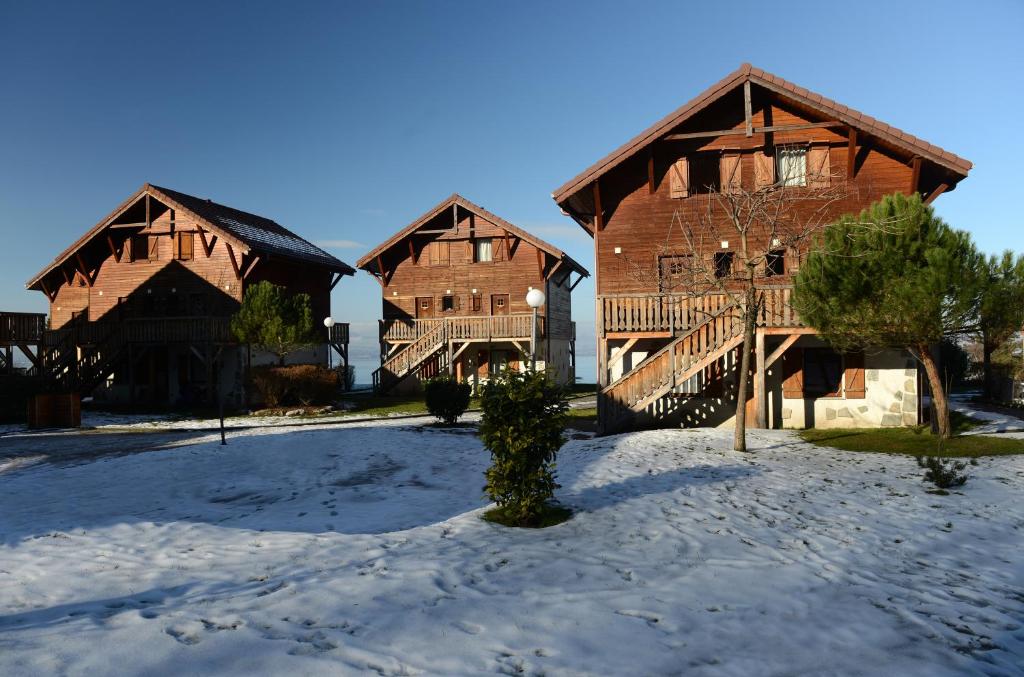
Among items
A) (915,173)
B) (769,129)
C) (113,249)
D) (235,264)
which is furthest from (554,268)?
(113,249)

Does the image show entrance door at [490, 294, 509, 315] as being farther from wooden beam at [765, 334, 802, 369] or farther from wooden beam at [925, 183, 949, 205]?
wooden beam at [925, 183, 949, 205]

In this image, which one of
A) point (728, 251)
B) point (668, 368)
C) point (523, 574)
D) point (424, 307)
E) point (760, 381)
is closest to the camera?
point (523, 574)

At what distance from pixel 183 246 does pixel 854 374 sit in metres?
29.3

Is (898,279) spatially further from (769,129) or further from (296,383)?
(296,383)

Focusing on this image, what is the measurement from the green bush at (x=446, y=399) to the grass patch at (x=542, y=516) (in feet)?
35.1

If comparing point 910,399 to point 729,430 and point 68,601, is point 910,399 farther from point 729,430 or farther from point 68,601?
point 68,601

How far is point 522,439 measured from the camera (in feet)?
29.0

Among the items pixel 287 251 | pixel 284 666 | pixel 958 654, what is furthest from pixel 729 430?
pixel 287 251

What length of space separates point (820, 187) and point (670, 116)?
16.2 ft

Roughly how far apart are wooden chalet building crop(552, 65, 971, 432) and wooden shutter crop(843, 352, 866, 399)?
1.1 inches

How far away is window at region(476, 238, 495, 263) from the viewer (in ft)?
111

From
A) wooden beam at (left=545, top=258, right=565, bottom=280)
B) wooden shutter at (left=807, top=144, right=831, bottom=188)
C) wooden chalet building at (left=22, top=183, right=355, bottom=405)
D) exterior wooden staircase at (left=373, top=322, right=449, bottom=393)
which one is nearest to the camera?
wooden shutter at (left=807, top=144, right=831, bottom=188)

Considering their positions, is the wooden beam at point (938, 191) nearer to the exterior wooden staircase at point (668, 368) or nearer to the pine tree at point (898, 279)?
the pine tree at point (898, 279)

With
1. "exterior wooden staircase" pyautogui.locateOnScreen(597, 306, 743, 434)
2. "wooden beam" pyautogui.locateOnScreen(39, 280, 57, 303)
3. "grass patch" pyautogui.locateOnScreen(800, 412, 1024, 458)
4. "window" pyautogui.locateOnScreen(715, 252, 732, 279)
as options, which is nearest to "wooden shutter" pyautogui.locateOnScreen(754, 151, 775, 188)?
"window" pyautogui.locateOnScreen(715, 252, 732, 279)
